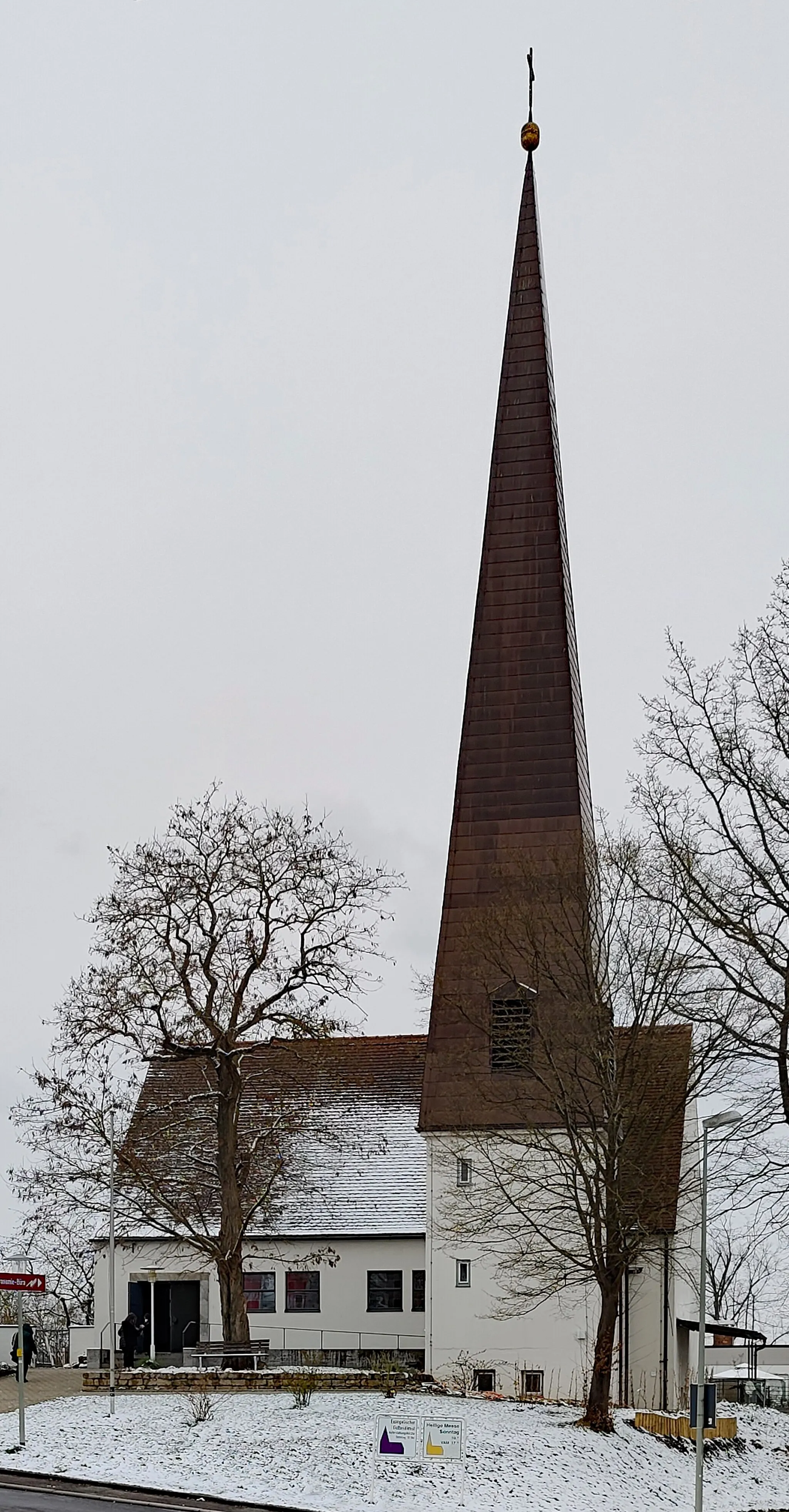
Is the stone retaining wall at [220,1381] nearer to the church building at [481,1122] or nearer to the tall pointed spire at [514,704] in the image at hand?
the church building at [481,1122]

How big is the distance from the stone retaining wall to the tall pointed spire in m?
6.07

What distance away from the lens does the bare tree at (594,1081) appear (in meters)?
33.7

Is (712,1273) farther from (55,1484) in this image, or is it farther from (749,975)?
(55,1484)

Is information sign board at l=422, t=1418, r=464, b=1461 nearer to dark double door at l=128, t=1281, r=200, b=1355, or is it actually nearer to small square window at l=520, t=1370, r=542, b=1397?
small square window at l=520, t=1370, r=542, b=1397

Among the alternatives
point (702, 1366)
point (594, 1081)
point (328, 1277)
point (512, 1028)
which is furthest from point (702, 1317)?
point (328, 1277)

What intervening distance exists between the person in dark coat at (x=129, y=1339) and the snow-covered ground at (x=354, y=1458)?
3891mm

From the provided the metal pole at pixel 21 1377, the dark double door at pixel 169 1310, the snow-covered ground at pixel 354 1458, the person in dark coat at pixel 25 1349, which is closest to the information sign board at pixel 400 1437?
the snow-covered ground at pixel 354 1458

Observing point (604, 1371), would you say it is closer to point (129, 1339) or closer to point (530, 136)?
point (129, 1339)

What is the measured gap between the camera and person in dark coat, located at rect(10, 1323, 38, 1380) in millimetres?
31000

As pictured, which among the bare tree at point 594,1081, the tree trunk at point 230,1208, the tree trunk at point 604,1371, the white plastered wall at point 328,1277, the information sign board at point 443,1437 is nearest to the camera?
the information sign board at point 443,1437

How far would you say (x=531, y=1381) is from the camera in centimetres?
3938

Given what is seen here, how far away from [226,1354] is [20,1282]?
32.7ft

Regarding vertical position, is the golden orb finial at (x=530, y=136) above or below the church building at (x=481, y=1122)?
above

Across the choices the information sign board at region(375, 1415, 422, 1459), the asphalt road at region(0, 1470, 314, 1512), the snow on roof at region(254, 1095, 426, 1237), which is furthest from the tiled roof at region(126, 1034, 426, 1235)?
the information sign board at region(375, 1415, 422, 1459)
